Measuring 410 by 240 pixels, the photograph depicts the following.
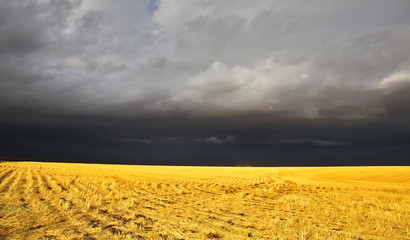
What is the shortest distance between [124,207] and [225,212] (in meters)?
5.65

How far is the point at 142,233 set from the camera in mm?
8664

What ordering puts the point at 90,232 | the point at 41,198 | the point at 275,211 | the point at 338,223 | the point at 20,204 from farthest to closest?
1. the point at 41,198
2. the point at 275,211
3. the point at 20,204
4. the point at 338,223
5. the point at 90,232

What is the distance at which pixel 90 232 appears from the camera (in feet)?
28.1

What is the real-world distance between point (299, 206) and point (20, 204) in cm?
1640

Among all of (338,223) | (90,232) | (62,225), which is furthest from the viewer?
(338,223)

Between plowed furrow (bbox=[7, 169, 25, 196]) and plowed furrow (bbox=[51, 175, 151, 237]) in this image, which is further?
plowed furrow (bbox=[7, 169, 25, 196])

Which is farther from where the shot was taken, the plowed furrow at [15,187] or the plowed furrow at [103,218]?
the plowed furrow at [15,187]

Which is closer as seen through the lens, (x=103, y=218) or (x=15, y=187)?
(x=103, y=218)

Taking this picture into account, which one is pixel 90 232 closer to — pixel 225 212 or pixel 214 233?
pixel 214 233

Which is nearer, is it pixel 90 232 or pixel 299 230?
A: pixel 90 232

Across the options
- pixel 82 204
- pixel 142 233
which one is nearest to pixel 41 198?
pixel 82 204

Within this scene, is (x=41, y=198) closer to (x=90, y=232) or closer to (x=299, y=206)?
(x=90, y=232)

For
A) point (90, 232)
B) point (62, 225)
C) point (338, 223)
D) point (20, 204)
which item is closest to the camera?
point (90, 232)

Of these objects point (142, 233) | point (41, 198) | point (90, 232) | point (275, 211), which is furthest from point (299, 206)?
point (41, 198)
